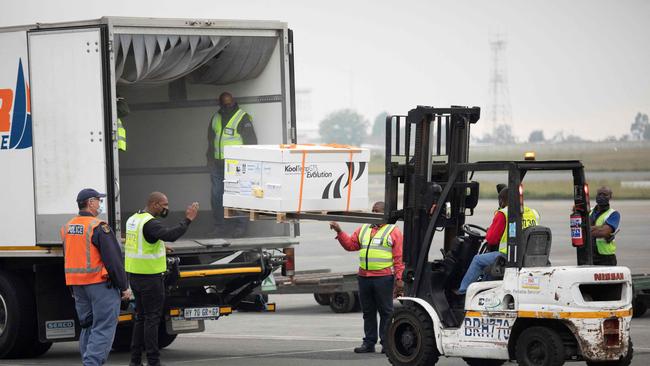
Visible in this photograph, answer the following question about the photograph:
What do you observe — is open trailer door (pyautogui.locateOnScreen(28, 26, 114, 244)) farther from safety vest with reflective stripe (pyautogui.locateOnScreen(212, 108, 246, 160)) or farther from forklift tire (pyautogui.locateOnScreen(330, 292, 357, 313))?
forklift tire (pyautogui.locateOnScreen(330, 292, 357, 313))

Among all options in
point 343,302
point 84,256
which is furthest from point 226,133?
point 343,302

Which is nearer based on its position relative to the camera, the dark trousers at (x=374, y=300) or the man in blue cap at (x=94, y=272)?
the man in blue cap at (x=94, y=272)

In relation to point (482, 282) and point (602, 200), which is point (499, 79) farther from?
point (482, 282)

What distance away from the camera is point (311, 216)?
11.5 m

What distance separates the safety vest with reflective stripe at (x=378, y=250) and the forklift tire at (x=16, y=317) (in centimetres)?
336

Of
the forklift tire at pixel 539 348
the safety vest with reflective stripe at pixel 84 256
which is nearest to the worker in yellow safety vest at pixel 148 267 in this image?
the safety vest with reflective stripe at pixel 84 256

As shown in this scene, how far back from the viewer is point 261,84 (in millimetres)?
13188

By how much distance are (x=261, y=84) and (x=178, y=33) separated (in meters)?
1.35

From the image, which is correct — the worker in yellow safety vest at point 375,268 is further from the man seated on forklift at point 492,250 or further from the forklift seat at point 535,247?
the forklift seat at point 535,247

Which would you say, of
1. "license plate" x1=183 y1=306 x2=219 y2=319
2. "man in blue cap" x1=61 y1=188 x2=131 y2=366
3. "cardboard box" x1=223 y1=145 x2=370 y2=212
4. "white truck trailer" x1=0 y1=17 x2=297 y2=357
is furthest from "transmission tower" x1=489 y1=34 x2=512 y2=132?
"man in blue cap" x1=61 y1=188 x2=131 y2=366

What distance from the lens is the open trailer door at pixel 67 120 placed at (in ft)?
37.4

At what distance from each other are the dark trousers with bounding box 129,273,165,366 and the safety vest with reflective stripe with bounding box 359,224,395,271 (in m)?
2.20

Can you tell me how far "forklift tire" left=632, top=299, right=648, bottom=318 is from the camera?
15.5 m

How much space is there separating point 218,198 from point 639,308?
5.72 m
